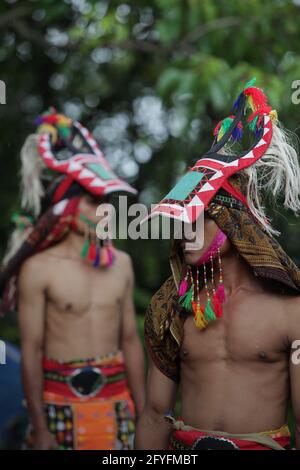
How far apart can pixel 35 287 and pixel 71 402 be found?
660 millimetres

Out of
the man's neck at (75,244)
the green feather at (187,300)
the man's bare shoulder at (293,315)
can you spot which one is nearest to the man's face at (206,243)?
the green feather at (187,300)

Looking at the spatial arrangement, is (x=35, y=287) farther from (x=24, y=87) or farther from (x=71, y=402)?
(x=24, y=87)

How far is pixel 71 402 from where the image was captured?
400cm

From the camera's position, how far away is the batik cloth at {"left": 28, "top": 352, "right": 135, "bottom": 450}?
3.96m

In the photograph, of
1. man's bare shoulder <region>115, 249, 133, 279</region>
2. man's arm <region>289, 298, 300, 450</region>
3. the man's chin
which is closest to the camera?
man's arm <region>289, 298, 300, 450</region>

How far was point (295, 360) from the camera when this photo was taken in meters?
2.54

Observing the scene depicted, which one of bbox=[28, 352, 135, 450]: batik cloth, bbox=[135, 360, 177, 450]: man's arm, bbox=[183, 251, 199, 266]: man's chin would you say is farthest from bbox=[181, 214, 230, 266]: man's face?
bbox=[28, 352, 135, 450]: batik cloth

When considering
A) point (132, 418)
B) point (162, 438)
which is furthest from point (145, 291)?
point (162, 438)

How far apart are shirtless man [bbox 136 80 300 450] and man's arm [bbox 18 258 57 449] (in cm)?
131

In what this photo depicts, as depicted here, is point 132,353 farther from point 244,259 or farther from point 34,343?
point 244,259

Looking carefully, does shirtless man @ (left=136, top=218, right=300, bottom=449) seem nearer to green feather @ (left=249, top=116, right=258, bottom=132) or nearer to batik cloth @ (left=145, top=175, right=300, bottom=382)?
batik cloth @ (left=145, top=175, right=300, bottom=382)

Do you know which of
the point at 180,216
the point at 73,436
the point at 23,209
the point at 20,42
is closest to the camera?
the point at 180,216

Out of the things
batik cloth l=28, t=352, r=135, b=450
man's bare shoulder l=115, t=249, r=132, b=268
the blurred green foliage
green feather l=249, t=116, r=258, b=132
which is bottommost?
batik cloth l=28, t=352, r=135, b=450

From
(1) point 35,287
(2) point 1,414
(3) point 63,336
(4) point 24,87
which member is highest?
(4) point 24,87
